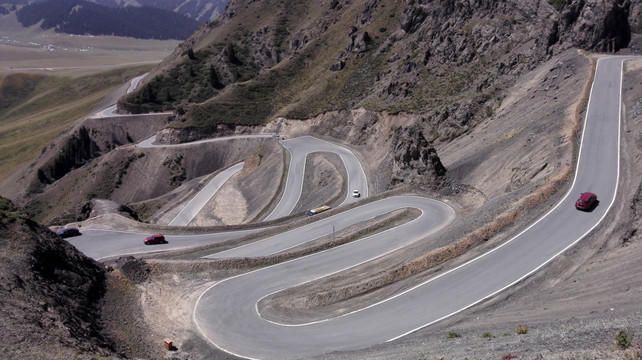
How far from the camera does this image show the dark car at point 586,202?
94.8 feet

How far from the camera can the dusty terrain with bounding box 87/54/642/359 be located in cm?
1778

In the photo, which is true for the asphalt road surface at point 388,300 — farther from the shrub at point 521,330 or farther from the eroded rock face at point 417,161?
the eroded rock face at point 417,161

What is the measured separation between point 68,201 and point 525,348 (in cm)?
8281

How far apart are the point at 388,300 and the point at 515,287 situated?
6301 mm

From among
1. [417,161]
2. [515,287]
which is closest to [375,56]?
[417,161]

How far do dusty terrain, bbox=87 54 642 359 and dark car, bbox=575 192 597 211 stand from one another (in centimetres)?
131

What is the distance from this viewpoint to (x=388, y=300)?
81.7ft

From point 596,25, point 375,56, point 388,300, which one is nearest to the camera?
point 388,300

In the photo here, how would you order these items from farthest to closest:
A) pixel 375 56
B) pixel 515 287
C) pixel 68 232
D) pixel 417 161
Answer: pixel 375 56
pixel 417 161
pixel 68 232
pixel 515 287

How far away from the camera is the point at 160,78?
119500 mm

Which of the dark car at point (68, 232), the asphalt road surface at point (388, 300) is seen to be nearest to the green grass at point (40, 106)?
the dark car at point (68, 232)

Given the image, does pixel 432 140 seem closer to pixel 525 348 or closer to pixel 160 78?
pixel 525 348

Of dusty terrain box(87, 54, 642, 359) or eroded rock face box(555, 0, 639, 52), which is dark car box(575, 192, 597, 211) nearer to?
dusty terrain box(87, 54, 642, 359)

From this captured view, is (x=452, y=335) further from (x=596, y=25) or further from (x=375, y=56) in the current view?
(x=375, y=56)
